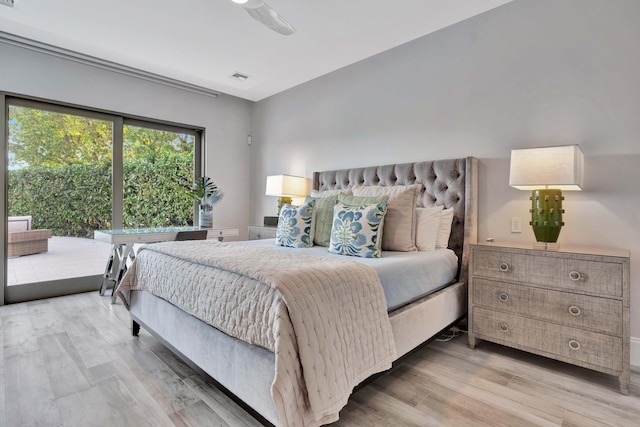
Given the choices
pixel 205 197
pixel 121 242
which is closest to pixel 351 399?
pixel 121 242

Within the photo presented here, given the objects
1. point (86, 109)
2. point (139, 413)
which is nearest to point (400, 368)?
point (139, 413)

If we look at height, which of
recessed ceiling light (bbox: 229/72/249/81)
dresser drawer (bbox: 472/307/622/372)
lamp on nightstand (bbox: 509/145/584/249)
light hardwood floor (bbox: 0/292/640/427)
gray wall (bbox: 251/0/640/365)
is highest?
recessed ceiling light (bbox: 229/72/249/81)

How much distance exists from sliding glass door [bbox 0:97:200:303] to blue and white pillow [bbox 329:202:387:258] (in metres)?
3.02

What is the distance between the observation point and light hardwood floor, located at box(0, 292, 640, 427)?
150cm

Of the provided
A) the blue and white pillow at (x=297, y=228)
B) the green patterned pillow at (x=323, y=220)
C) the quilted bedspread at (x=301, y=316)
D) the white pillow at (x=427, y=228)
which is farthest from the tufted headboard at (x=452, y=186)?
the quilted bedspread at (x=301, y=316)

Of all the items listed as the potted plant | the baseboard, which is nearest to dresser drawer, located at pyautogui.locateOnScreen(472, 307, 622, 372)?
the baseboard

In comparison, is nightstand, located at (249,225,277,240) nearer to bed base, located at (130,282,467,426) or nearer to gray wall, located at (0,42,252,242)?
gray wall, located at (0,42,252,242)

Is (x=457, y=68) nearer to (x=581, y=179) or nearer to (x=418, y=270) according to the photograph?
(x=581, y=179)

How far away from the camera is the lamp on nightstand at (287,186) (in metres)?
3.87

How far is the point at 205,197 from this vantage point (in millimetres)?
4328

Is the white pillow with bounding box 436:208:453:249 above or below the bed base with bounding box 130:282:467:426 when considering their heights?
above

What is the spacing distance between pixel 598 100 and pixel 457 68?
105 centimetres

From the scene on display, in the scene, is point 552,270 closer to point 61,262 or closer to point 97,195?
point 97,195

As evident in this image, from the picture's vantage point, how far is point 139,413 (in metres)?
1.53
